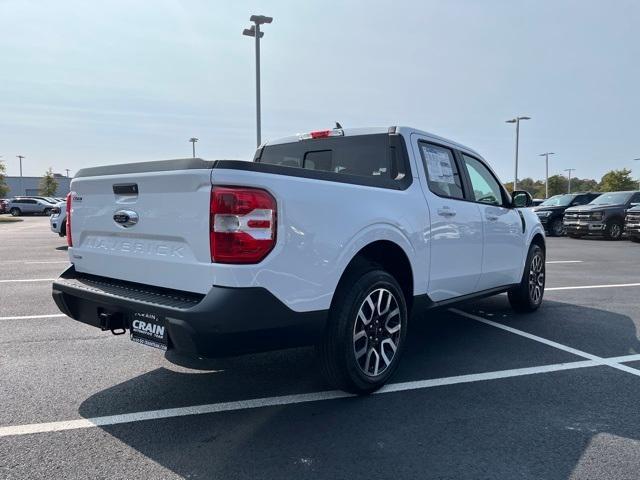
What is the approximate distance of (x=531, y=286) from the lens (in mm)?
6148

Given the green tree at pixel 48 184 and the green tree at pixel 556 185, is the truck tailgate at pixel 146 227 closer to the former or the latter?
the green tree at pixel 48 184

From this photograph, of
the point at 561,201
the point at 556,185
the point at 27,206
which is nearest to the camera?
the point at 561,201

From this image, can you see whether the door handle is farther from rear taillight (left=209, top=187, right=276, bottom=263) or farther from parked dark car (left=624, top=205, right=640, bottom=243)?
parked dark car (left=624, top=205, right=640, bottom=243)

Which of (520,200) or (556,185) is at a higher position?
(556,185)

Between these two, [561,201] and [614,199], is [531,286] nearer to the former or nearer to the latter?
[614,199]

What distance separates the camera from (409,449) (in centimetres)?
282

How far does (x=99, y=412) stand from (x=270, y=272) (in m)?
1.51

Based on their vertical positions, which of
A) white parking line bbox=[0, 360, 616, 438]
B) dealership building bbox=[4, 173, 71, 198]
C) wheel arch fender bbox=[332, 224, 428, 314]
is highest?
dealership building bbox=[4, 173, 71, 198]

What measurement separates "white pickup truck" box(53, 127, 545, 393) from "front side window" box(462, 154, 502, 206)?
19.2 inches

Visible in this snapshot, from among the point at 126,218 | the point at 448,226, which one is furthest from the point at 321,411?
the point at 448,226

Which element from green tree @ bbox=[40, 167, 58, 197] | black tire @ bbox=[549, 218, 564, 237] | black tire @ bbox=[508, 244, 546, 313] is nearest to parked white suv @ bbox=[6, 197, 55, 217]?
green tree @ bbox=[40, 167, 58, 197]

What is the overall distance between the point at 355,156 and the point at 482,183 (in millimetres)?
1643

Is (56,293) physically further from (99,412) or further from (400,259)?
(400,259)

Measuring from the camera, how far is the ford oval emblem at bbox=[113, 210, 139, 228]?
324cm
